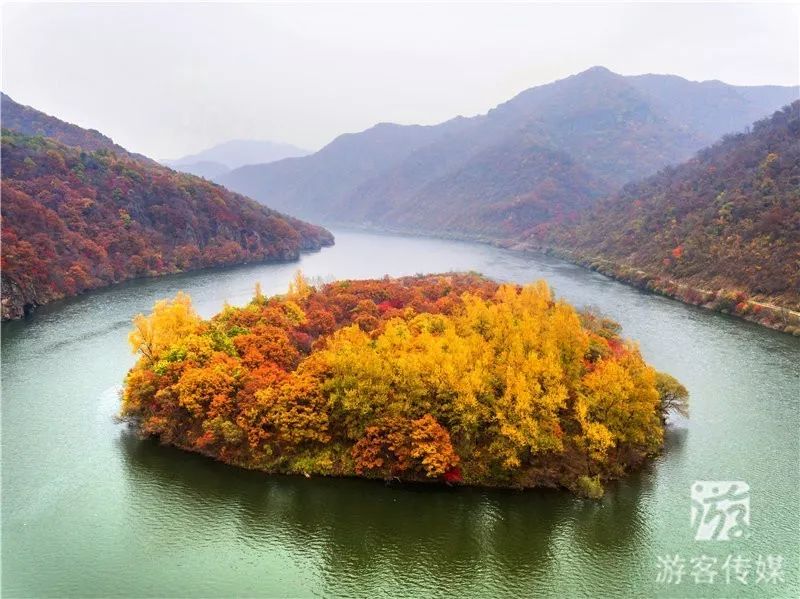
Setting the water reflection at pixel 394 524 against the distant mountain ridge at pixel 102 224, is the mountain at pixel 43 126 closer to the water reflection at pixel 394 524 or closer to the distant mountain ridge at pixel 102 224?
the distant mountain ridge at pixel 102 224

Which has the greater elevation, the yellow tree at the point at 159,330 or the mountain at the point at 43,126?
the mountain at the point at 43,126

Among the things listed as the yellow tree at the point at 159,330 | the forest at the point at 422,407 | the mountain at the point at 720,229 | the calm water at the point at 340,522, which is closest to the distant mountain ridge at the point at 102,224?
the yellow tree at the point at 159,330

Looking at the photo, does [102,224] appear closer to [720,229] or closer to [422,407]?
[422,407]

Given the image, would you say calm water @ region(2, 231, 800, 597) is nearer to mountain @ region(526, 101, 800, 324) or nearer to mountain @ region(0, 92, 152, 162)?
mountain @ region(526, 101, 800, 324)

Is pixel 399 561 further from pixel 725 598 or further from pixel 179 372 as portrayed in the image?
pixel 179 372

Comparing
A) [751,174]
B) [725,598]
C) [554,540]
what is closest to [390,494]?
[554,540]

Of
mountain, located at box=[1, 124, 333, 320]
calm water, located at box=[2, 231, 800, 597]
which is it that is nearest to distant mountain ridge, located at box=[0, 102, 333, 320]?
mountain, located at box=[1, 124, 333, 320]

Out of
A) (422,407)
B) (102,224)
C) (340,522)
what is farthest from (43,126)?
(340,522)
